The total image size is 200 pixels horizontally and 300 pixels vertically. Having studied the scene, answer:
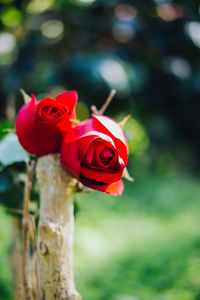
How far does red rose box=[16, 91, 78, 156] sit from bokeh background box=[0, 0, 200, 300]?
0.36 meters

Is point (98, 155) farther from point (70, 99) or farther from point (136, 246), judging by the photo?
point (136, 246)

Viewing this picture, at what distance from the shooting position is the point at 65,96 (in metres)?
0.45

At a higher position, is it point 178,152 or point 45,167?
point 45,167

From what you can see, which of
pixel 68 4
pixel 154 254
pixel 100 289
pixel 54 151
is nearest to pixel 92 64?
pixel 68 4

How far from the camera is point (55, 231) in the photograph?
46 cm

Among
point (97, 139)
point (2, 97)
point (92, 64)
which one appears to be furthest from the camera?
point (2, 97)

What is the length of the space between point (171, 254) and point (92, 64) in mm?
948

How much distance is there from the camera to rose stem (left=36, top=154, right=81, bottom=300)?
18.4 inches

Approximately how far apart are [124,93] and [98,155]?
1.34 m

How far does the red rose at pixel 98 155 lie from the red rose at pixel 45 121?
32 millimetres

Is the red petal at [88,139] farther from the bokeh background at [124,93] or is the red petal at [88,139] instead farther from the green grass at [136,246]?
the bokeh background at [124,93]

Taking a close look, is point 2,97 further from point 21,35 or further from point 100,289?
point 100,289

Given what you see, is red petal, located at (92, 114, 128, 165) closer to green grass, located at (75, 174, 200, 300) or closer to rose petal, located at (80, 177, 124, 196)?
rose petal, located at (80, 177, 124, 196)

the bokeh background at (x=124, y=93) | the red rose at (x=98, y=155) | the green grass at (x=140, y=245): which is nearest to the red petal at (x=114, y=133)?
the red rose at (x=98, y=155)
